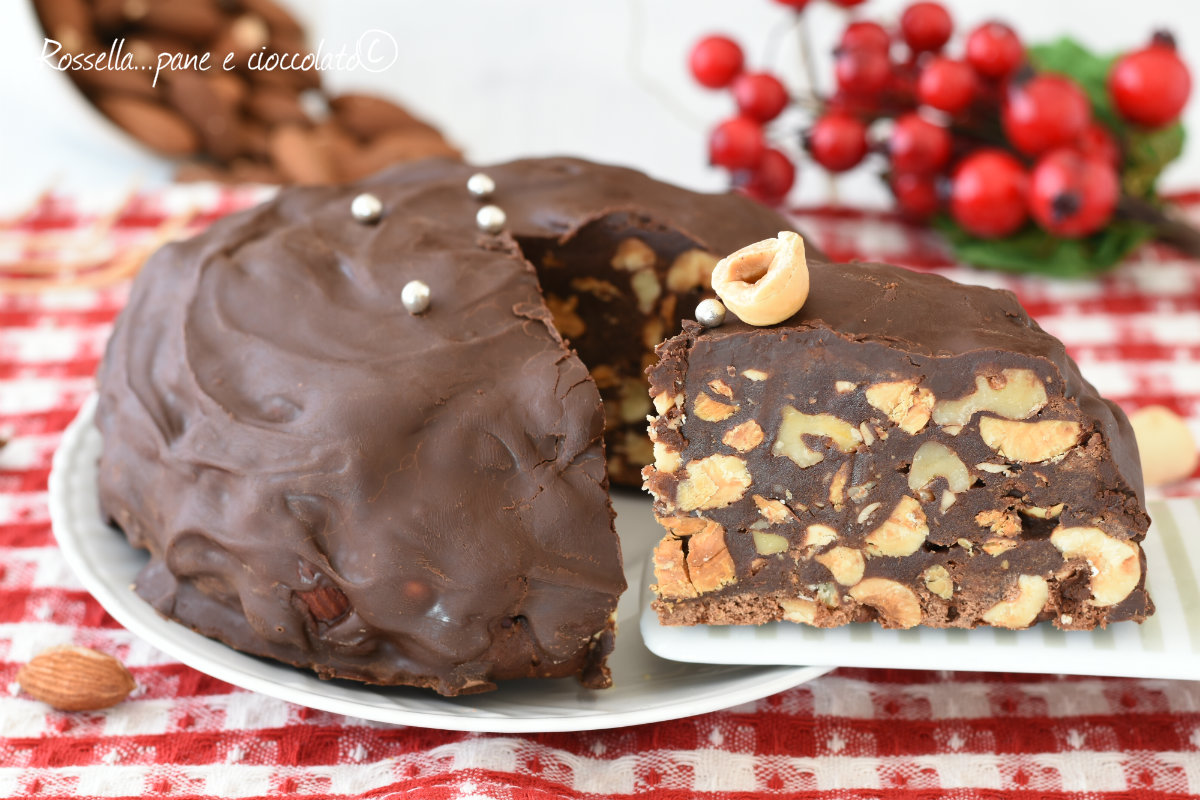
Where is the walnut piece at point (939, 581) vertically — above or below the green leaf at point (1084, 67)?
below

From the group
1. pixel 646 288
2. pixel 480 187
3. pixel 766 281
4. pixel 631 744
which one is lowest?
pixel 631 744

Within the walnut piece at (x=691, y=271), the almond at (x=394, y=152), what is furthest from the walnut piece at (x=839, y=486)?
the almond at (x=394, y=152)

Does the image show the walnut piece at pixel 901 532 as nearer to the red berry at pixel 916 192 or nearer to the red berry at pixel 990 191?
the red berry at pixel 990 191

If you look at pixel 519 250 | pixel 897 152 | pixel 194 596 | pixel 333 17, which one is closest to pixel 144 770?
pixel 194 596

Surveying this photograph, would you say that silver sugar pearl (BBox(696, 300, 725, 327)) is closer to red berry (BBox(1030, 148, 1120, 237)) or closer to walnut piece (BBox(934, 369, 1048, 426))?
walnut piece (BBox(934, 369, 1048, 426))

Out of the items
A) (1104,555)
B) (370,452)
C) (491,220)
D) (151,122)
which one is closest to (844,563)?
(1104,555)

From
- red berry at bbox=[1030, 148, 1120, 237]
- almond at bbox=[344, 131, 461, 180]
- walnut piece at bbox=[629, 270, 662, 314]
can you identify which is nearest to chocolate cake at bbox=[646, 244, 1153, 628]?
walnut piece at bbox=[629, 270, 662, 314]

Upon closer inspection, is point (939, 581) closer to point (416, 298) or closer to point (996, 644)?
point (996, 644)
